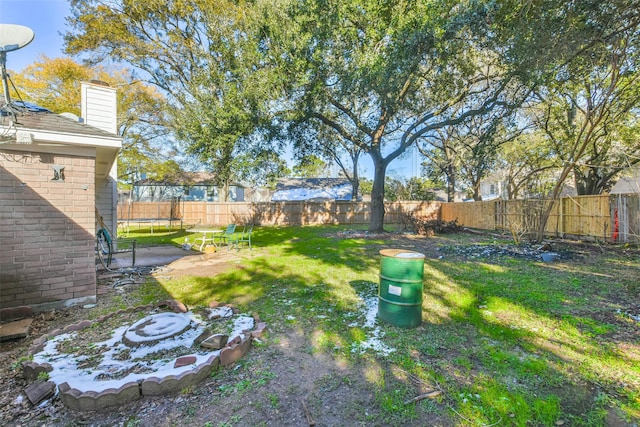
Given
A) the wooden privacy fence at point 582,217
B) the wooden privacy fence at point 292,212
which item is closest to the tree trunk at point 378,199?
the wooden privacy fence at point 582,217

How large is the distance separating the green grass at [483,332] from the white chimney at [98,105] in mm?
5366

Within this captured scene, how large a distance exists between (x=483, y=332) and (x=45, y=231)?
20.2 ft

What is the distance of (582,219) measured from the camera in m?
11.2

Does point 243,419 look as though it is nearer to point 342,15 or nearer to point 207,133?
point 207,133

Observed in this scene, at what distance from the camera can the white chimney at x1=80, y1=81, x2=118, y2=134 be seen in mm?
7828

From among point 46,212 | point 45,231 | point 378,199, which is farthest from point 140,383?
point 378,199

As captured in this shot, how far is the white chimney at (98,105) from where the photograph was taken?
7.83m

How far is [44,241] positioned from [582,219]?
15572 mm

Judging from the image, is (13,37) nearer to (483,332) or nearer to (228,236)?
(483,332)

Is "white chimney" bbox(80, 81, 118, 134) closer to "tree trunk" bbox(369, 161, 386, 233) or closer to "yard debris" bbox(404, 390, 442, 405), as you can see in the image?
"yard debris" bbox(404, 390, 442, 405)

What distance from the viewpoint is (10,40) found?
3.31m

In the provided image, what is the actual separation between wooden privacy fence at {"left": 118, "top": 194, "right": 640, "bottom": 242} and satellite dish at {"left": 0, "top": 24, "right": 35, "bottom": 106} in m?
12.6

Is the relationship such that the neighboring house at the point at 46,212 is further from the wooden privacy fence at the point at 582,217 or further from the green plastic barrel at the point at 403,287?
the wooden privacy fence at the point at 582,217

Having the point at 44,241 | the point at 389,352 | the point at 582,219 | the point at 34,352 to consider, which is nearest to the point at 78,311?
the point at 44,241
